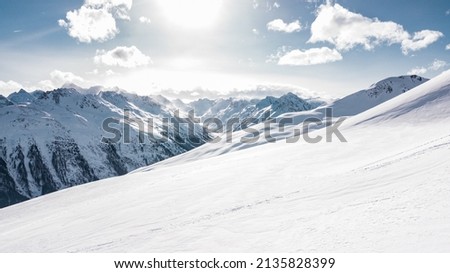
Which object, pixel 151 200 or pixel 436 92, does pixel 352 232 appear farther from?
pixel 436 92

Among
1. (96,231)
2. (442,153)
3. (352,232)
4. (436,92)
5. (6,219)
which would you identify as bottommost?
(6,219)

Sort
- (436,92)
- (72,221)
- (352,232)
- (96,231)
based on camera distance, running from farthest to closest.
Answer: (436,92)
(72,221)
(96,231)
(352,232)

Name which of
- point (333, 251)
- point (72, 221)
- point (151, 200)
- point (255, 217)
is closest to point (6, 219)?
point (72, 221)

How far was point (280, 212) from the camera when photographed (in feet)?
57.5

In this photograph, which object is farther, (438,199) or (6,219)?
(6,219)

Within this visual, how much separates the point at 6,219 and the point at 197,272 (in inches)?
1236

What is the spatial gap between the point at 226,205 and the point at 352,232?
379 inches

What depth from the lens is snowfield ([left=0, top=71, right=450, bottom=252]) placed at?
1249 cm

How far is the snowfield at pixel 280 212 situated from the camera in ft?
41.0

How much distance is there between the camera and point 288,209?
1780cm

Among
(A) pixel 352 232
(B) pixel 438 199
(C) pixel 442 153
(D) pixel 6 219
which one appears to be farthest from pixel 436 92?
(D) pixel 6 219

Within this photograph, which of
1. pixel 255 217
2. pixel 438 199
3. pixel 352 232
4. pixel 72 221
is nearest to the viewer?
pixel 352 232

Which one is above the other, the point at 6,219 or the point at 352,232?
the point at 352,232

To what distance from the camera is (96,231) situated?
2019cm
